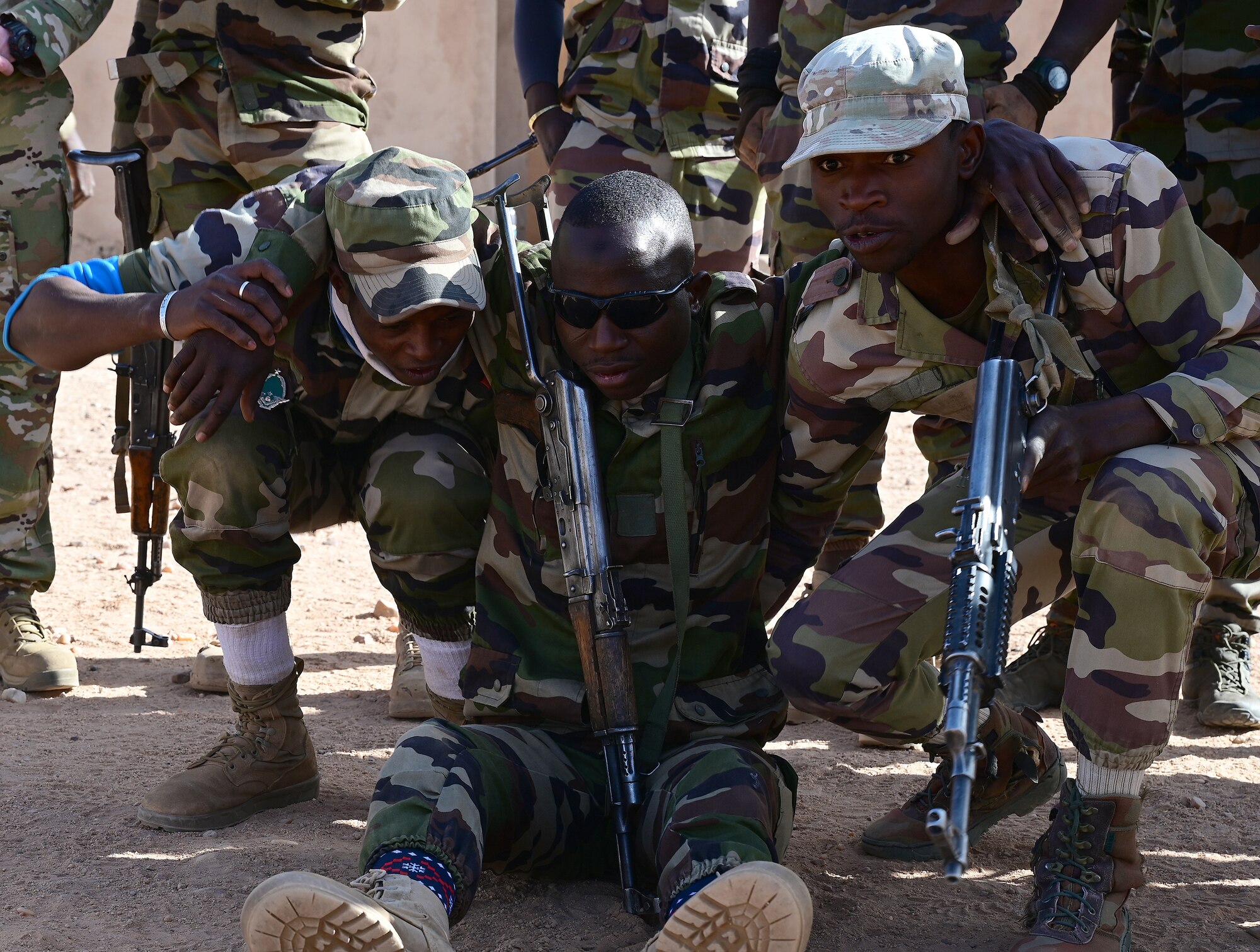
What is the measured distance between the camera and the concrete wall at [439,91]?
36.0ft

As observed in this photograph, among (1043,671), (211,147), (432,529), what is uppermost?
(211,147)

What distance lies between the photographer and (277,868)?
2854mm

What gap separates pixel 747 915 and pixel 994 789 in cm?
96

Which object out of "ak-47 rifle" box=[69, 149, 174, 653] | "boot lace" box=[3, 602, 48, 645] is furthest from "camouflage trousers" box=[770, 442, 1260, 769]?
"boot lace" box=[3, 602, 48, 645]

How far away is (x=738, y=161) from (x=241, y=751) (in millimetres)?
2469

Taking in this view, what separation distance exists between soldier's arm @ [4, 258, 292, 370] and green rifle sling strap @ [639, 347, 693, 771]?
848 mm

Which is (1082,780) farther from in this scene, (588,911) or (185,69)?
(185,69)

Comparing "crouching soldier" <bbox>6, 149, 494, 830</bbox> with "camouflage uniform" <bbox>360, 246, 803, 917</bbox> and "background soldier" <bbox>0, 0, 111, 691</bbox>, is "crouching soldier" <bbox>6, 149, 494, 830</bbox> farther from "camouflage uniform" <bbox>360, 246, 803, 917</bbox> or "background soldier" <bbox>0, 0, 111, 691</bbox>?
"background soldier" <bbox>0, 0, 111, 691</bbox>

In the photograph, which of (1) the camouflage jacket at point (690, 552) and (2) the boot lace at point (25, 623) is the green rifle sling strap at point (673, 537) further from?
(2) the boot lace at point (25, 623)

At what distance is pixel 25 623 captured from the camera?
14.1ft

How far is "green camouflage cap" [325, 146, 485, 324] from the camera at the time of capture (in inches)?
115

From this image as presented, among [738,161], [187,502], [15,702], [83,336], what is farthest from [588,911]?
[738,161]

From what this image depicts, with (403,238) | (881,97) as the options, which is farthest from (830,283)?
(403,238)

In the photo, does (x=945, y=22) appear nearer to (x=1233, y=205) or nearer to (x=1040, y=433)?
(x=1233, y=205)
